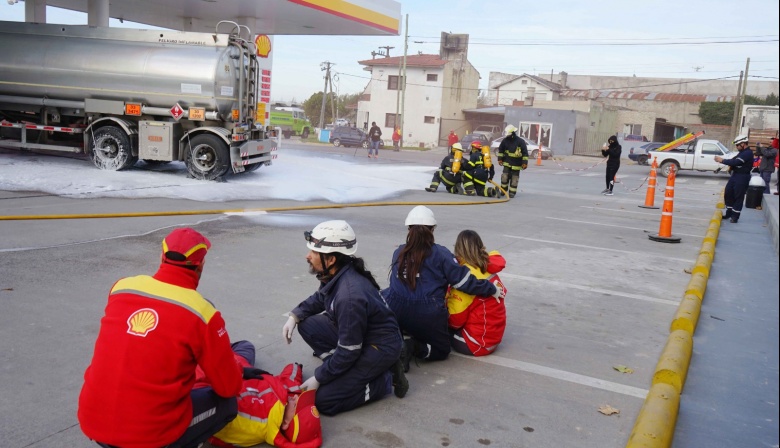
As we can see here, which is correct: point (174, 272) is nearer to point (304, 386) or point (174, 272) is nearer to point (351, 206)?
point (304, 386)

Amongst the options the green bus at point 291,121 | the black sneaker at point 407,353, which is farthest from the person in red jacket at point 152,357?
the green bus at point 291,121

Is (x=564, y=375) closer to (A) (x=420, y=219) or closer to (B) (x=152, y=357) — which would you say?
(A) (x=420, y=219)

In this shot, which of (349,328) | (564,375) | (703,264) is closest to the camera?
(349,328)

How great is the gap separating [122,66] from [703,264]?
1238 centimetres

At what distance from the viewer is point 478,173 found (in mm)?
16562

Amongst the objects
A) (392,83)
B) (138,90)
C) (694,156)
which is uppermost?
(392,83)

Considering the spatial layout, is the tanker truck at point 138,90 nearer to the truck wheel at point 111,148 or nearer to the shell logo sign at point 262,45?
the truck wheel at point 111,148

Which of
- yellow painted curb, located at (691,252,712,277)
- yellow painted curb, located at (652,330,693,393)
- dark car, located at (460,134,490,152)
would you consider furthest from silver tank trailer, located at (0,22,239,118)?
dark car, located at (460,134,490,152)

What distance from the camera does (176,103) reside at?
15258 millimetres

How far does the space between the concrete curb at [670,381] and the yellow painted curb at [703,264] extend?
2.87ft

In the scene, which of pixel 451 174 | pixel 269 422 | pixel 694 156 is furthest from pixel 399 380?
pixel 694 156

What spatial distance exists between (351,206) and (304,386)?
29.8 ft

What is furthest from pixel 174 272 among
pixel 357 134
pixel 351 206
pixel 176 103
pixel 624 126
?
pixel 624 126

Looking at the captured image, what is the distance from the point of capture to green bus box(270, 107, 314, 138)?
53469mm
